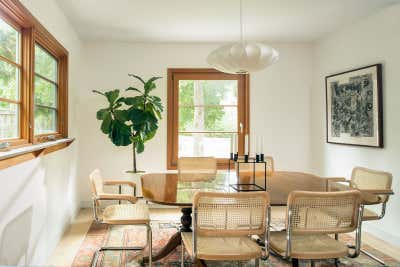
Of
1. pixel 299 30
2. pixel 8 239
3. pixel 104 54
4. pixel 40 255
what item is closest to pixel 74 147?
pixel 104 54

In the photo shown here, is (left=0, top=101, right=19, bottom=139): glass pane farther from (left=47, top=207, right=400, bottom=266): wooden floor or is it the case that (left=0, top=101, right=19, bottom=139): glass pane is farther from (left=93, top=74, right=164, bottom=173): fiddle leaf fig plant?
(left=93, top=74, right=164, bottom=173): fiddle leaf fig plant

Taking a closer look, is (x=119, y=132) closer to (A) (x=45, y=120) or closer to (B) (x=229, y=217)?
(A) (x=45, y=120)

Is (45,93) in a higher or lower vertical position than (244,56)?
lower

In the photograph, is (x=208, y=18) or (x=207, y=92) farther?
(x=207, y=92)

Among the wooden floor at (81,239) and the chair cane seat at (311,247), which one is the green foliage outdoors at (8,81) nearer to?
the wooden floor at (81,239)

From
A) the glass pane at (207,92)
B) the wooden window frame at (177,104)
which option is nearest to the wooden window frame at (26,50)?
the wooden window frame at (177,104)

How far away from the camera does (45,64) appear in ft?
11.0

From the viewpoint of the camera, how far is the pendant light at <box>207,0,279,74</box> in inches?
104

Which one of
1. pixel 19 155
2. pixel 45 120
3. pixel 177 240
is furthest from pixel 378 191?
pixel 45 120

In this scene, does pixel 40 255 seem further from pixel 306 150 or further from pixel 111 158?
pixel 306 150

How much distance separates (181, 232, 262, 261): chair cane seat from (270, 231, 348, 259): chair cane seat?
160 mm

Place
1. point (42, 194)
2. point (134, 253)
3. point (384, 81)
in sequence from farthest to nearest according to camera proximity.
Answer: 1. point (384, 81)
2. point (134, 253)
3. point (42, 194)

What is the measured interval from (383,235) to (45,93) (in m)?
3.78

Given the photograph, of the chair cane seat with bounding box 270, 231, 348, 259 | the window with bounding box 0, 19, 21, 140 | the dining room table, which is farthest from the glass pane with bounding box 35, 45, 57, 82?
the chair cane seat with bounding box 270, 231, 348, 259
